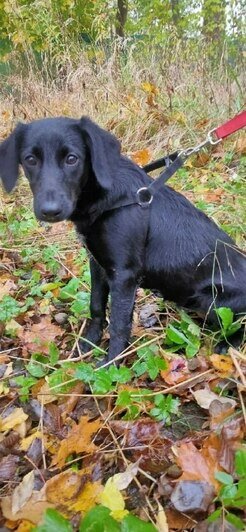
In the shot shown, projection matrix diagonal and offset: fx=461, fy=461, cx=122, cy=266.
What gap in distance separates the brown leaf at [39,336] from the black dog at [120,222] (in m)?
0.42

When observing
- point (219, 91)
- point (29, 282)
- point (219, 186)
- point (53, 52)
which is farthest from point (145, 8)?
point (29, 282)

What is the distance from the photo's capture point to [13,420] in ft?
6.50

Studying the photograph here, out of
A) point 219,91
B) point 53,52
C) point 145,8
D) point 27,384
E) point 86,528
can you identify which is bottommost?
point 27,384

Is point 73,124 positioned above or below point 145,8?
below

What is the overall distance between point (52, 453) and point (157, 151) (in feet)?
13.4

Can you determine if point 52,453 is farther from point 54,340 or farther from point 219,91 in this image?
point 219,91

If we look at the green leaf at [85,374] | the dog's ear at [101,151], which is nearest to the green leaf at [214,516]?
the green leaf at [85,374]

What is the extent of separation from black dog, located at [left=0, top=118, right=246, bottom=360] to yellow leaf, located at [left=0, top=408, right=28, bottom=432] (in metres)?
0.57

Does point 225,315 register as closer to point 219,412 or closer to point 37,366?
point 219,412

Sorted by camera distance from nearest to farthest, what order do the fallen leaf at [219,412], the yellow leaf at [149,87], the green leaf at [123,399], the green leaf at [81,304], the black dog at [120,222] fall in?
the fallen leaf at [219,412] → the green leaf at [123,399] → the black dog at [120,222] → the green leaf at [81,304] → the yellow leaf at [149,87]

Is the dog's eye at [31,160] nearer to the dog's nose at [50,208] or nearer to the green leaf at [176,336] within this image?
the dog's nose at [50,208]

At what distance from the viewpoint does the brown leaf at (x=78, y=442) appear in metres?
1.72

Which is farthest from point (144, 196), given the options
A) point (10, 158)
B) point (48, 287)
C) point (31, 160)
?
point (48, 287)

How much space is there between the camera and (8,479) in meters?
1.69
